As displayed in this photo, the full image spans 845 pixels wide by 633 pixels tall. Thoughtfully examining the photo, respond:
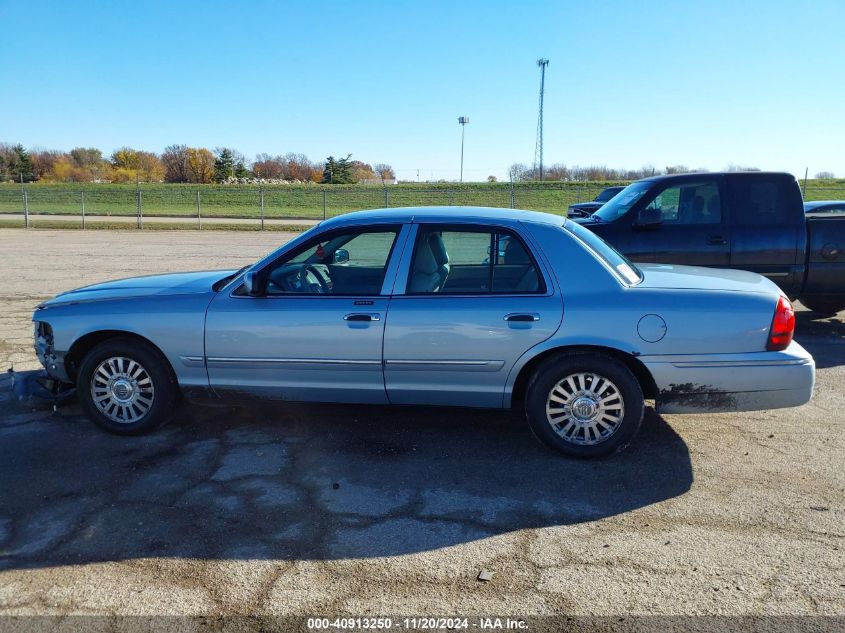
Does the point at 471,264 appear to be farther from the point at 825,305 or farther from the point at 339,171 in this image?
the point at 339,171

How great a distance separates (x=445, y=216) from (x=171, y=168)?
84538mm

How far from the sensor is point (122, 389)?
510cm

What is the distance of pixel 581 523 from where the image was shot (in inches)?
151

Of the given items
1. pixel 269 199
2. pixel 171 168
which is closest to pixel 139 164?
pixel 171 168

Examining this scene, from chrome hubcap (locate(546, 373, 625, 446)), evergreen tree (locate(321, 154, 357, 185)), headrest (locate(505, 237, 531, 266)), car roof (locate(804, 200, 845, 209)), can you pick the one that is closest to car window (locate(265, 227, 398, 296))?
headrest (locate(505, 237, 531, 266))

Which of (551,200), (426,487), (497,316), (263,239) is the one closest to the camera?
(426,487)

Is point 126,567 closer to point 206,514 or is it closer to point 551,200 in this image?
point 206,514

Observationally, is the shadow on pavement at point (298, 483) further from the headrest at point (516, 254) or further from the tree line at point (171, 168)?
the tree line at point (171, 168)

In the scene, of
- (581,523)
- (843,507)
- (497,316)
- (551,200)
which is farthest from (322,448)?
(551,200)

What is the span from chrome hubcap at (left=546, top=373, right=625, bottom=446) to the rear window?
14.5 feet

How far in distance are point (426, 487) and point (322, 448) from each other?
945 mm

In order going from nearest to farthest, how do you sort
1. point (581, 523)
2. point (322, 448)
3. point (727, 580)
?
point (727, 580) < point (581, 523) < point (322, 448)

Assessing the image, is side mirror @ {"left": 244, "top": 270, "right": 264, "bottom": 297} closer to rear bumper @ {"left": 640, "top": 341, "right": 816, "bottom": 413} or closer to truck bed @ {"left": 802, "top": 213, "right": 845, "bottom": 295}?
rear bumper @ {"left": 640, "top": 341, "right": 816, "bottom": 413}

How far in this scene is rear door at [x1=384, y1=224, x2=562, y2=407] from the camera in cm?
458
